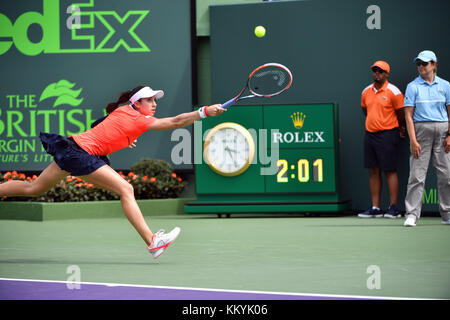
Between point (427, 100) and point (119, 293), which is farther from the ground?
point (427, 100)

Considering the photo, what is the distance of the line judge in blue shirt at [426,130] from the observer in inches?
357

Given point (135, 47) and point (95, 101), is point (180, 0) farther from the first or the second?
point (95, 101)

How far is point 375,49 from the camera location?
1171cm

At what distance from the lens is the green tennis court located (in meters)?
5.22

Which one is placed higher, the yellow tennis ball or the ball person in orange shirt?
the yellow tennis ball

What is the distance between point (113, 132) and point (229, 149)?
4628mm

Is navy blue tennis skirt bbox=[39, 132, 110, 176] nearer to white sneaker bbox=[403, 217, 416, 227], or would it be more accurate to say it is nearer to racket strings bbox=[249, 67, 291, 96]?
white sneaker bbox=[403, 217, 416, 227]

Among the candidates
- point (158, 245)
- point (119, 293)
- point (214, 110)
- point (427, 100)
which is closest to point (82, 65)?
point (427, 100)

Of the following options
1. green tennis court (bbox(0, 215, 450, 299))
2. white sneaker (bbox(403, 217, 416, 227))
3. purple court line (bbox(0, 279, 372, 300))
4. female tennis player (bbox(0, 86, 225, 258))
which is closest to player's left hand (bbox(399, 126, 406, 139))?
green tennis court (bbox(0, 215, 450, 299))

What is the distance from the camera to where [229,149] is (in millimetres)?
11273

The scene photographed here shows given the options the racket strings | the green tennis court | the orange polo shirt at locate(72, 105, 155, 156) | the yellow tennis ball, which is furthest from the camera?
the racket strings

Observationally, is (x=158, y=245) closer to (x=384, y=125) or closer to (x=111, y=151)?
(x=111, y=151)

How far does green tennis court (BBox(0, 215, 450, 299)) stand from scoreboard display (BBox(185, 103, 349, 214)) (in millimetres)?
847

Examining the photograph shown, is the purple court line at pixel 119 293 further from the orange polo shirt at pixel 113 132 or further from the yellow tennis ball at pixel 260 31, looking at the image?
the yellow tennis ball at pixel 260 31
